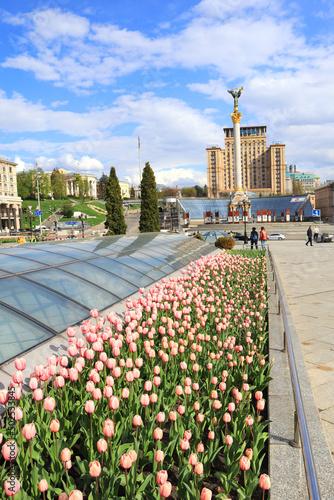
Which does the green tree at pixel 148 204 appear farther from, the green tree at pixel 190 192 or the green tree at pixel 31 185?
the green tree at pixel 190 192

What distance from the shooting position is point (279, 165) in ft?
521

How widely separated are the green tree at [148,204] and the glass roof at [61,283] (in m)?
23.0

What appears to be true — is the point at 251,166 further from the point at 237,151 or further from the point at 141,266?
the point at 141,266

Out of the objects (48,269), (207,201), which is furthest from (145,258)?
(207,201)

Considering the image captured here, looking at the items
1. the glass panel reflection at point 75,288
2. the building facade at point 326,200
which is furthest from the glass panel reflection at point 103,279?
the building facade at point 326,200

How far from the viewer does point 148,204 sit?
36344mm

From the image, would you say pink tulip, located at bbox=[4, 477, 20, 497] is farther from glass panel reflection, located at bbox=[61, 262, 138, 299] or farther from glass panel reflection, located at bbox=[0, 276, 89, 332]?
glass panel reflection, located at bbox=[61, 262, 138, 299]

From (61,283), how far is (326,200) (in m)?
89.2

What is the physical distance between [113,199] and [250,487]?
39.6 meters

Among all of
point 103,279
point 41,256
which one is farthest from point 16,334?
point 41,256

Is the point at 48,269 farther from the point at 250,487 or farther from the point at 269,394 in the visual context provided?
the point at 250,487

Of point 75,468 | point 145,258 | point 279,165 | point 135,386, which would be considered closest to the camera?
point 75,468

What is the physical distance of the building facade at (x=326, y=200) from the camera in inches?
3246

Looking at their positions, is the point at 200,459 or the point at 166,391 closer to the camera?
the point at 200,459
